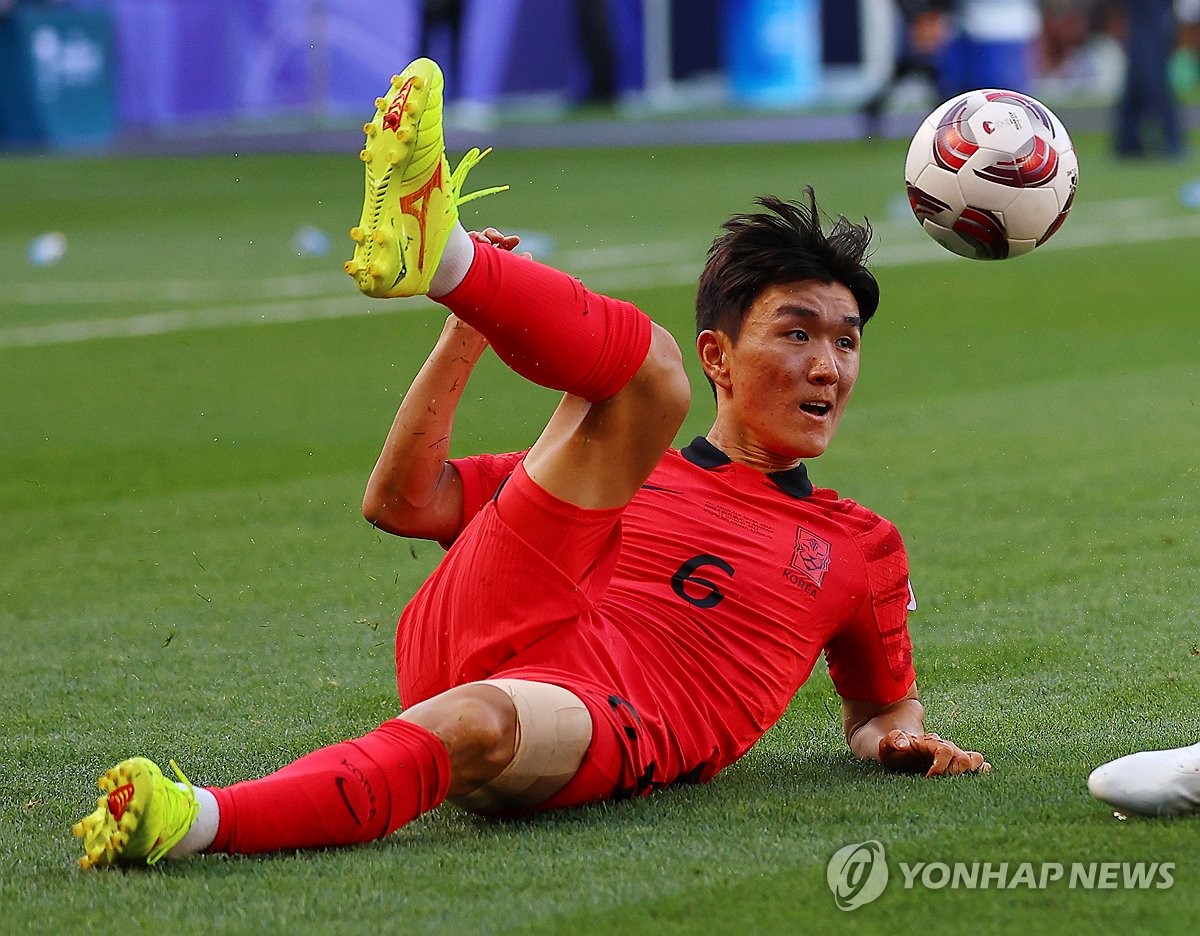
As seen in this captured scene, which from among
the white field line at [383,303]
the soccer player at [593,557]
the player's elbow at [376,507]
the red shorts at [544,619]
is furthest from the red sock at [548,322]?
the white field line at [383,303]

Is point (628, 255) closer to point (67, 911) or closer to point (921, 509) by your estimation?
point (921, 509)

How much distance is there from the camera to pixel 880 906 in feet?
9.40

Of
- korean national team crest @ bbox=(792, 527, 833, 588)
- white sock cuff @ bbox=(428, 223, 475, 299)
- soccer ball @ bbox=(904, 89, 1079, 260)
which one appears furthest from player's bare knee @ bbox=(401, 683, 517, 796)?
soccer ball @ bbox=(904, 89, 1079, 260)

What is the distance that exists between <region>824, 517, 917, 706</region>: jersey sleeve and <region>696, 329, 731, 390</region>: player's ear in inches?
15.9

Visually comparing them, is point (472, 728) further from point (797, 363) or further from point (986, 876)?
point (797, 363)

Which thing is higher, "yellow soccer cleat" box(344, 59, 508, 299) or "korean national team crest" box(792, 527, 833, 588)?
"yellow soccer cleat" box(344, 59, 508, 299)

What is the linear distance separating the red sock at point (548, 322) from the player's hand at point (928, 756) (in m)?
0.87

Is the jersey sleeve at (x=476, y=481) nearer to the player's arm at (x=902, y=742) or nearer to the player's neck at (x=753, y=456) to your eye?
the player's neck at (x=753, y=456)

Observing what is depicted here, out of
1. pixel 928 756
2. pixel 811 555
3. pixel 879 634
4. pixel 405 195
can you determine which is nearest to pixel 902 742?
pixel 928 756

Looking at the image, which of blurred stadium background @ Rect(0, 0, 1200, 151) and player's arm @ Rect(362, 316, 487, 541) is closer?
player's arm @ Rect(362, 316, 487, 541)

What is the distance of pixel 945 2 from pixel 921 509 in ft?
64.8

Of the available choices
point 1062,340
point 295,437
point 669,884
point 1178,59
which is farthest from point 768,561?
point 1178,59

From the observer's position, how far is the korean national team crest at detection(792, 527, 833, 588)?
375cm

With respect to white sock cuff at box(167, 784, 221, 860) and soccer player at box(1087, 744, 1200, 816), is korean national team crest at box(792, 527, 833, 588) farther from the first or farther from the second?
white sock cuff at box(167, 784, 221, 860)
